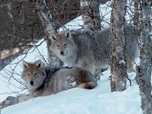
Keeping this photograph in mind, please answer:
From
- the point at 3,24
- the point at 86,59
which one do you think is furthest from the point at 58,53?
the point at 3,24

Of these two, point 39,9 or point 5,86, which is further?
point 5,86

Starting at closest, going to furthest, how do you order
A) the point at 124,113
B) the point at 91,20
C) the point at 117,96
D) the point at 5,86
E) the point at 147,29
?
the point at 147,29 → the point at 124,113 → the point at 117,96 → the point at 91,20 → the point at 5,86

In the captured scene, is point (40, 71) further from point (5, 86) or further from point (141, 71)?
point (5, 86)

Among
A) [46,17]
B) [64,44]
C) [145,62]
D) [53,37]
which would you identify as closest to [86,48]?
[64,44]

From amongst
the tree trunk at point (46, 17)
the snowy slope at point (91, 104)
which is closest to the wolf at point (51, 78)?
the snowy slope at point (91, 104)

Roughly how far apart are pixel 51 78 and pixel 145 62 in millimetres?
4245

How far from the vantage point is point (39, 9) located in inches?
429

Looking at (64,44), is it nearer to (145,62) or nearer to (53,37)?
(53,37)

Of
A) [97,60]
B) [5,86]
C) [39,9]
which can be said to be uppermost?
[39,9]

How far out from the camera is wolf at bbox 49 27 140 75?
10.4m

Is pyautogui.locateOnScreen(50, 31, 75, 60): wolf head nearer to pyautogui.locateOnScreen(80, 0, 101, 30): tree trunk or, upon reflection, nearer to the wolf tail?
pyautogui.locateOnScreen(80, 0, 101, 30): tree trunk

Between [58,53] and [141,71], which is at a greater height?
[141,71]

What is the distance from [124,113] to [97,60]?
13.9ft

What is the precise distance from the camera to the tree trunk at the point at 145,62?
5.39 m
